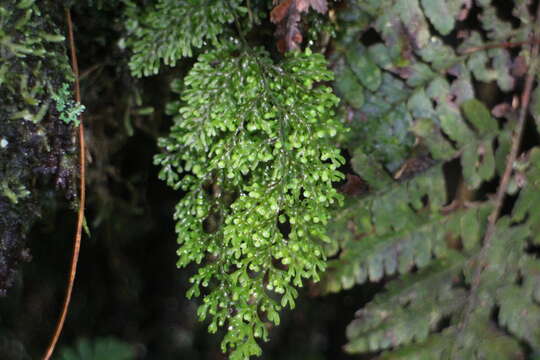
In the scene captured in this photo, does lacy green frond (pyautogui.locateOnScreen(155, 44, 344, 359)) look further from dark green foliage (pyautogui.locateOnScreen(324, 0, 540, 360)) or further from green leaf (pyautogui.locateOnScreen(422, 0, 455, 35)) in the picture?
green leaf (pyautogui.locateOnScreen(422, 0, 455, 35))

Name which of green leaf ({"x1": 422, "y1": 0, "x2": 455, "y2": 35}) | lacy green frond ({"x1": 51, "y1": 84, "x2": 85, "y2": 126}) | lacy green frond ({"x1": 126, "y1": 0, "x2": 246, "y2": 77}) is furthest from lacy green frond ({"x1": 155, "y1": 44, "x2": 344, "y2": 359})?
green leaf ({"x1": 422, "y1": 0, "x2": 455, "y2": 35})

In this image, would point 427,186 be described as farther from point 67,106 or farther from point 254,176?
point 67,106

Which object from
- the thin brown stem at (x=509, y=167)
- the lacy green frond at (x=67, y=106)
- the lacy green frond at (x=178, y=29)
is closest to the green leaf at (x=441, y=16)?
the thin brown stem at (x=509, y=167)

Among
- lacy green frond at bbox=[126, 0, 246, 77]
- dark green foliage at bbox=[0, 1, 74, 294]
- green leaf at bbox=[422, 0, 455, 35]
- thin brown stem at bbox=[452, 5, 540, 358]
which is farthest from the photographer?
thin brown stem at bbox=[452, 5, 540, 358]

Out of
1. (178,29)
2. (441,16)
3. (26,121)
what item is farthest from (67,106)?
(441,16)

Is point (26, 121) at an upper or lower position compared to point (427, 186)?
upper

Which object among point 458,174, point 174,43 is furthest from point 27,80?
point 458,174

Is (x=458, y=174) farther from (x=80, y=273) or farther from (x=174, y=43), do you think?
(x=80, y=273)
